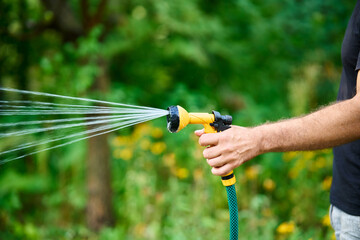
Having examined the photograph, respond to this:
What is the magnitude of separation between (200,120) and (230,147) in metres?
0.17

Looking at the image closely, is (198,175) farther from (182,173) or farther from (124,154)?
(124,154)

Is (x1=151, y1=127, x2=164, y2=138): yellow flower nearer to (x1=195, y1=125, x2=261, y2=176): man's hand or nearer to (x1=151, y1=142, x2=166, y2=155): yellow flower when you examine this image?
(x1=151, y1=142, x2=166, y2=155): yellow flower

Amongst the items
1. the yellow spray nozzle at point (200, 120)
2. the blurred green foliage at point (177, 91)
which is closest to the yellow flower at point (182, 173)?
the blurred green foliage at point (177, 91)

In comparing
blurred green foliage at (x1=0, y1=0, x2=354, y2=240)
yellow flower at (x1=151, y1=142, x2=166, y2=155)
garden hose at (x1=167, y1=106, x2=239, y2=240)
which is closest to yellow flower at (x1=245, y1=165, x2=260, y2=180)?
blurred green foliage at (x1=0, y1=0, x2=354, y2=240)

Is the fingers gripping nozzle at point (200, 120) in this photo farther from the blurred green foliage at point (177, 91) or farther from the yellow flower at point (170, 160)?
the yellow flower at point (170, 160)

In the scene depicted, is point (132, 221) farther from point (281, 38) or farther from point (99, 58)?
point (281, 38)

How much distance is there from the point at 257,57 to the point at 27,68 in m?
2.49

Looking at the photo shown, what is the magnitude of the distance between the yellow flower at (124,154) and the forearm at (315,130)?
8.31ft

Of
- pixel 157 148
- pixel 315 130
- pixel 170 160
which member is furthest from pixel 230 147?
pixel 157 148

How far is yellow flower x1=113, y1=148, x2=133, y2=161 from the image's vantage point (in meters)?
3.71

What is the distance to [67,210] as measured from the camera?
381 cm

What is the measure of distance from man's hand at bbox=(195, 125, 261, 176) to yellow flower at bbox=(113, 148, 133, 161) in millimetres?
2471

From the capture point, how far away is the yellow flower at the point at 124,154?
371 centimetres

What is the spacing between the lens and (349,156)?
1604 mm
